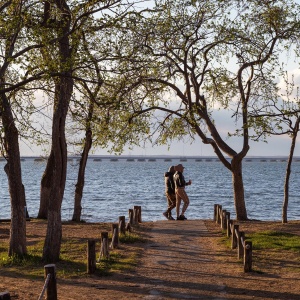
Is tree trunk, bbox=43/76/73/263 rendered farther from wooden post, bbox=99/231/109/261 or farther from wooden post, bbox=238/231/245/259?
wooden post, bbox=238/231/245/259

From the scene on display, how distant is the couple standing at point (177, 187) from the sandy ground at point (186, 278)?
5.52 metres

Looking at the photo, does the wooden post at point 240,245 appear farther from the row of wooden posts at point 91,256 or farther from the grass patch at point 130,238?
the grass patch at point 130,238

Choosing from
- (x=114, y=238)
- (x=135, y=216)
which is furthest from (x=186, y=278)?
(x=135, y=216)

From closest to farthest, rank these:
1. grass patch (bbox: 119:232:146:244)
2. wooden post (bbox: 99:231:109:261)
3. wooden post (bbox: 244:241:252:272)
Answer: wooden post (bbox: 244:241:252:272) < wooden post (bbox: 99:231:109:261) < grass patch (bbox: 119:232:146:244)

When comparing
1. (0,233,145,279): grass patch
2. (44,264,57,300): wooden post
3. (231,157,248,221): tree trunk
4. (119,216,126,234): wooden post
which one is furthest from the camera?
(231,157,248,221): tree trunk

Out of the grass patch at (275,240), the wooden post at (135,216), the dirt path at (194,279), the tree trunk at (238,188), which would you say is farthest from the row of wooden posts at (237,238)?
the wooden post at (135,216)

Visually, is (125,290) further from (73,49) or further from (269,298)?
(73,49)

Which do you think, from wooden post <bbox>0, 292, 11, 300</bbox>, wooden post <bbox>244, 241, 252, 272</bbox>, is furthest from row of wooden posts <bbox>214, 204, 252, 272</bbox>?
wooden post <bbox>0, 292, 11, 300</bbox>

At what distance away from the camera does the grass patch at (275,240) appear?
2009 cm

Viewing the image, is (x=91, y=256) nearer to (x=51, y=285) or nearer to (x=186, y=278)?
(x=186, y=278)

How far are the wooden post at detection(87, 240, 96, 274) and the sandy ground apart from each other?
0.91 feet

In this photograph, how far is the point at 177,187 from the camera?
2788 cm

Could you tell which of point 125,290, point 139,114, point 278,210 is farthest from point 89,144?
point 278,210

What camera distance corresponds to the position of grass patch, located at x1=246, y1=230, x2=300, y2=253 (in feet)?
65.9
